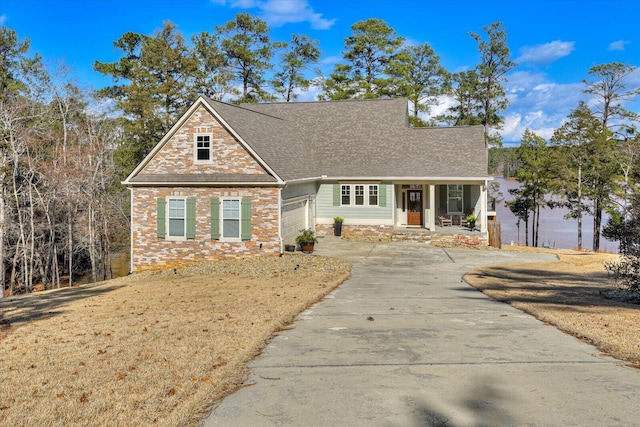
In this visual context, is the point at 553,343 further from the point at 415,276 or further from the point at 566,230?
the point at 566,230

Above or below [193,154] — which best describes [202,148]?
above

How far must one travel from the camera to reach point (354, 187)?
27234 millimetres

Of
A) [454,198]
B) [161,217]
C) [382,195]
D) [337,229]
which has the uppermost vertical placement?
[382,195]

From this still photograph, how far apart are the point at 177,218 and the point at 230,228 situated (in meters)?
2.59

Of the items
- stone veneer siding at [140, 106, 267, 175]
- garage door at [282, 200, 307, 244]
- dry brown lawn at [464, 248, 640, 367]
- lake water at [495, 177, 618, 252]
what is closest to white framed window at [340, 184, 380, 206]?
garage door at [282, 200, 307, 244]

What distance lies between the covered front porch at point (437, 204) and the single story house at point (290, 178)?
6 cm

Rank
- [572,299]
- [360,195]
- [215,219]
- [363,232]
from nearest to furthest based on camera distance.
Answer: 1. [572,299]
2. [215,219]
3. [363,232]
4. [360,195]

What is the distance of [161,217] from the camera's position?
72.1 ft

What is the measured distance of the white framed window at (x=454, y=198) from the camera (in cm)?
2844

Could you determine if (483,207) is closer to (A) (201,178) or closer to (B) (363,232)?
(B) (363,232)

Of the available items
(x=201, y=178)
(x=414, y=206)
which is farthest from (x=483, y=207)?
(x=201, y=178)

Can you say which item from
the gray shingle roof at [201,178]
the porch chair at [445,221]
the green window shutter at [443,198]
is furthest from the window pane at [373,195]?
the gray shingle roof at [201,178]

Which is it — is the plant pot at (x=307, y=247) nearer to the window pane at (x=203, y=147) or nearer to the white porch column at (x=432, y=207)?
the window pane at (x=203, y=147)

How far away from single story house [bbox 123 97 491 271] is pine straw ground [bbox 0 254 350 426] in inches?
202
